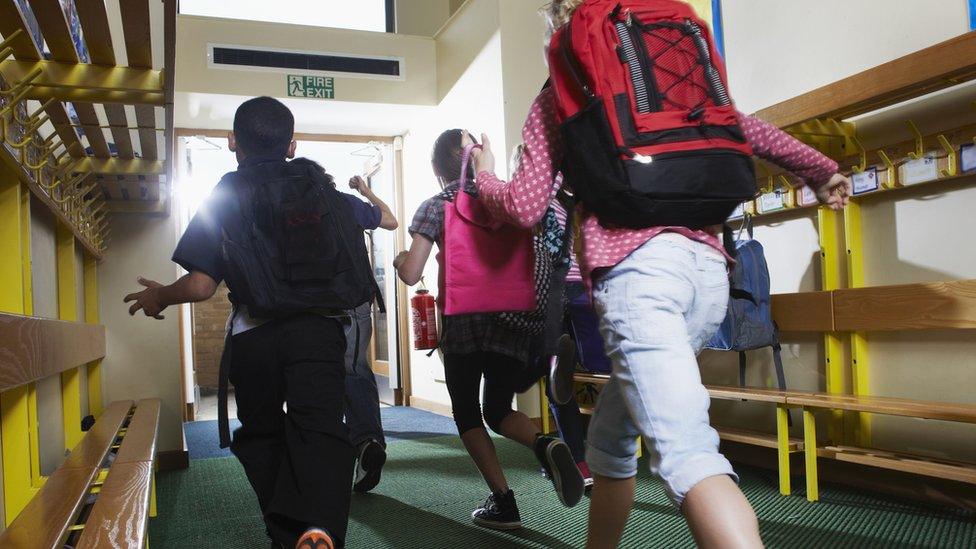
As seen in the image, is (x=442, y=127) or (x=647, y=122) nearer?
(x=647, y=122)

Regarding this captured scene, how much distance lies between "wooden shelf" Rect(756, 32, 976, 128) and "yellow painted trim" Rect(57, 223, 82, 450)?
270cm

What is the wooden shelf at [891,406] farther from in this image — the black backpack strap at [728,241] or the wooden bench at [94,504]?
the wooden bench at [94,504]

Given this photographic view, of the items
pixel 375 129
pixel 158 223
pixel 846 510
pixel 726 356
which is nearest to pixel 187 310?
pixel 375 129

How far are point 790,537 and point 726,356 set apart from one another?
4.51ft

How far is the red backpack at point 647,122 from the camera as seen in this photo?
3.51ft

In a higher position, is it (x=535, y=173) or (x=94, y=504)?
(x=535, y=173)

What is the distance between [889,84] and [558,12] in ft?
4.75

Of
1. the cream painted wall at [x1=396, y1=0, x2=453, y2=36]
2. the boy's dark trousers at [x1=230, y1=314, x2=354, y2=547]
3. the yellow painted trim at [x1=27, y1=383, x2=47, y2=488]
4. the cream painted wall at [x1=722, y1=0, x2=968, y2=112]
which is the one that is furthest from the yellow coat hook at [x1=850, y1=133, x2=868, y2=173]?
the cream painted wall at [x1=396, y1=0, x2=453, y2=36]

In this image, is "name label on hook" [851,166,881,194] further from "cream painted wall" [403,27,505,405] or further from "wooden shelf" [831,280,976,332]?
"cream painted wall" [403,27,505,405]

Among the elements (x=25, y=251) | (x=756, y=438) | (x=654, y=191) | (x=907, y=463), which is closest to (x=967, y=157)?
(x=907, y=463)

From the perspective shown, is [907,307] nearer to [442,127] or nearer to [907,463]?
[907,463]

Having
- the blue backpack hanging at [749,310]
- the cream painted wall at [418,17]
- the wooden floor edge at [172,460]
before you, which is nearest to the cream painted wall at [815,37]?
the blue backpack hanging at [749,310]

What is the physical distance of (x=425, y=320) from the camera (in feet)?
13.3

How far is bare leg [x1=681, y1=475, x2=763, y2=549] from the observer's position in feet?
3.00
